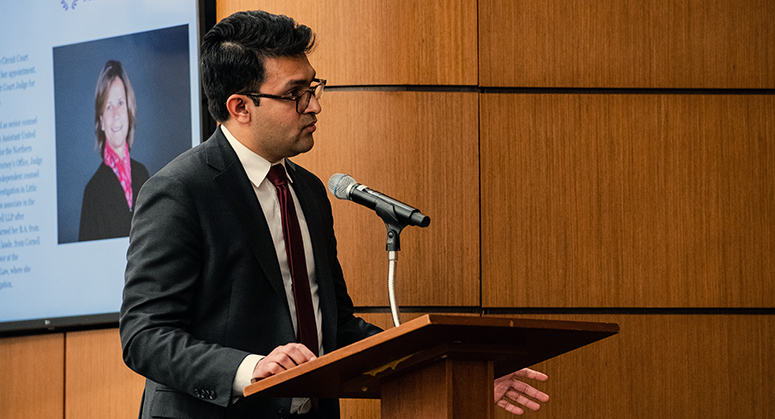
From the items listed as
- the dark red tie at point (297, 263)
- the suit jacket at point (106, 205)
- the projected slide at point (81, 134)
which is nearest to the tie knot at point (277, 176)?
the dark red tie at point (297, 263)

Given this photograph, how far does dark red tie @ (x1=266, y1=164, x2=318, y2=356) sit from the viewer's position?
1583mm

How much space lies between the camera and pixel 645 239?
100 inches

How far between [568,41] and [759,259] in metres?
1.08

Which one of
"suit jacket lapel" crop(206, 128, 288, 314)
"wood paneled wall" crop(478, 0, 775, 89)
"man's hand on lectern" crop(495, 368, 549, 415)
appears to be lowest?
"man's hand on lectern" crop(495, 368, 549, 415)

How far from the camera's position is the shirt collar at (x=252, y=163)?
1.69 m

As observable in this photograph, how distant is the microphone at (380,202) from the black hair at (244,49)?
399mm

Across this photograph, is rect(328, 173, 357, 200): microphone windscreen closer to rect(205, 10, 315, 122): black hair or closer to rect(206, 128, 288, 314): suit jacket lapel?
rect(206, 128, 288, 314): suit jacket lapel

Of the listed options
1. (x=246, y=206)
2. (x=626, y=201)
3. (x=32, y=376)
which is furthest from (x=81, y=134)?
(x=626, y=201)

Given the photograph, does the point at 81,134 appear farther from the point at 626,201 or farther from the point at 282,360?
the point at 626,201

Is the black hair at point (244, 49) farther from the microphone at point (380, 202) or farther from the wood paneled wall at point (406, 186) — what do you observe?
the wood paneled wall at point (406, 186)

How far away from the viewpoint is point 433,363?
1.20 metres

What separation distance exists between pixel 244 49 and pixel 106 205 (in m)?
1.27

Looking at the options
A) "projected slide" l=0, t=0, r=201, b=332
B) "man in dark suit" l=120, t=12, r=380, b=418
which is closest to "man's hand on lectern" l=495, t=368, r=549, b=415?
"man in dark suit" l=120, t=12, r=380, b=418

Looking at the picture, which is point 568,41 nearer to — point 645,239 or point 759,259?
point 645,239
